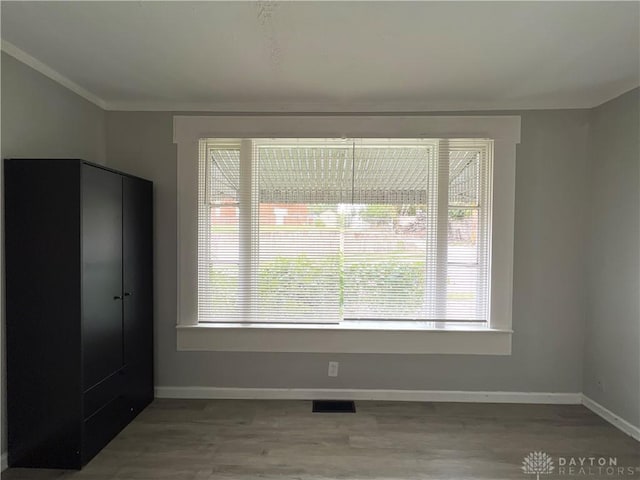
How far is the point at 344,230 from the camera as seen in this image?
2850mm
